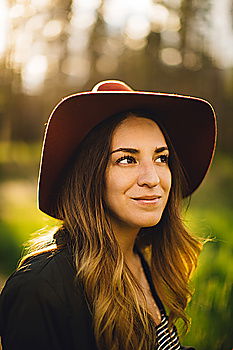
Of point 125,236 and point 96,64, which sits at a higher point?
point 96,64

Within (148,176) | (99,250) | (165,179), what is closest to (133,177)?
(148,176)

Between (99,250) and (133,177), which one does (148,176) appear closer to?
(133,177)

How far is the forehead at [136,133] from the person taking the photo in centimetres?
187

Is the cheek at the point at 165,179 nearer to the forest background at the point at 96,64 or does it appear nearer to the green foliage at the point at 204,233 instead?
the green foliage at the point at 204,233

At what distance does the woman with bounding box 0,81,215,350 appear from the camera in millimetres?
1665

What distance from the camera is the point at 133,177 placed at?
6.05 ft

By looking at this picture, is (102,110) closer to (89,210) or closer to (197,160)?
(89,210)

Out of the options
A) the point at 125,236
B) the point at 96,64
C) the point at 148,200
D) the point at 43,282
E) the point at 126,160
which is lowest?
the point at 43,282

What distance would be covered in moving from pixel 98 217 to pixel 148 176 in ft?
0.81

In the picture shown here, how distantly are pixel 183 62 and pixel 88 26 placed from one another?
7.62 ft

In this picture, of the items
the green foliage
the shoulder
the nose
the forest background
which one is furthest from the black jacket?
the forest background

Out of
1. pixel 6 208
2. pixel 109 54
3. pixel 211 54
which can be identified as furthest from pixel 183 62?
pixel 6 208

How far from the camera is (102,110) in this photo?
5.99ft

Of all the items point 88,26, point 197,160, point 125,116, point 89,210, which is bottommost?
point 89,210
